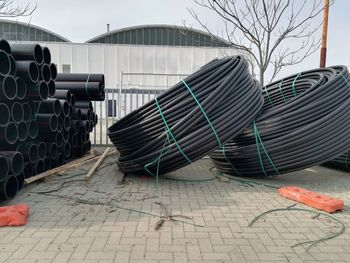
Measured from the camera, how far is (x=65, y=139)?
24.4 feet

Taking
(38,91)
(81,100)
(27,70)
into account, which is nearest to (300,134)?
(38,91)

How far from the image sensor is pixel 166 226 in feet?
12.9

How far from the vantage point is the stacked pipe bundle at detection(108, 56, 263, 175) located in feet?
18.3

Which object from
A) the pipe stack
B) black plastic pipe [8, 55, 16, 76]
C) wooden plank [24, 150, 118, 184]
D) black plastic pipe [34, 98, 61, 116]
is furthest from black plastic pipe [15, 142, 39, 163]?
black plastic pipe [8, 55, 16, 76]

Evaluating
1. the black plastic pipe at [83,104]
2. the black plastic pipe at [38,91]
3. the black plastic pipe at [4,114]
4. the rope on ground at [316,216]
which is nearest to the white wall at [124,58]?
the black plastic pipe at [83,104]

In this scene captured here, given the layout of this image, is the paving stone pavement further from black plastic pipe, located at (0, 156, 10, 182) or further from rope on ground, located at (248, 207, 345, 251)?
black plastic pipe, located at (0, 156, 10, 182)

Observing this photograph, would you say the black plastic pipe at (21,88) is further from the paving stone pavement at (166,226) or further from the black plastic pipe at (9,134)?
the paving stone pavement at (166,226)

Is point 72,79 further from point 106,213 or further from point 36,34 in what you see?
point 36,34

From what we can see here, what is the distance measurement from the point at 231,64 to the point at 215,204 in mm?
2437

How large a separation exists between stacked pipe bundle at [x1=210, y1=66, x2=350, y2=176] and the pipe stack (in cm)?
324

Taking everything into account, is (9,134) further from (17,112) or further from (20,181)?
(20,181)

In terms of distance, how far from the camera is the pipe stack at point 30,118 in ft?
16.1

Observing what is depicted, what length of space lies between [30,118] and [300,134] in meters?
4.32

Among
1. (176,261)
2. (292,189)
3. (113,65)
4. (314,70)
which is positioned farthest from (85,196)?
(113,65)
